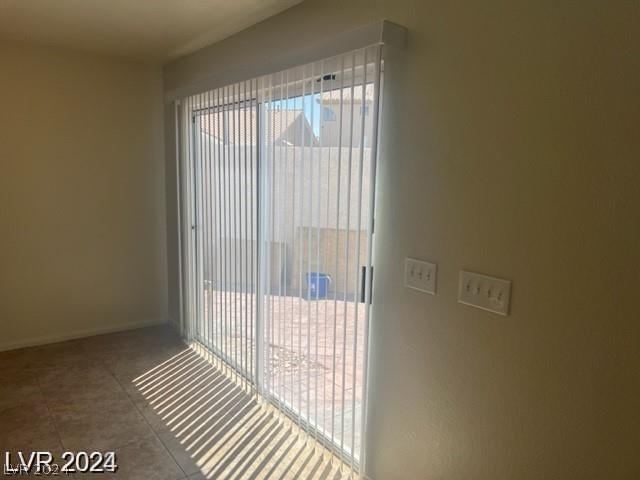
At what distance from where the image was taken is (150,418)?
98.1 inches

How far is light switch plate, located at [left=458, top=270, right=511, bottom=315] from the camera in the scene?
139 centimetres

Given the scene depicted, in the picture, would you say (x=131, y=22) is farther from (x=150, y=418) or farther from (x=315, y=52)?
(x=150, y=418)

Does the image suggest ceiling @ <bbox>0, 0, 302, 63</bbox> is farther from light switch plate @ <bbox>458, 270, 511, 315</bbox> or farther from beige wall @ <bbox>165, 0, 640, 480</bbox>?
light switch plate @ <bbox>458, 270, 511, 315</bbox>

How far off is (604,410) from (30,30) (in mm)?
3527

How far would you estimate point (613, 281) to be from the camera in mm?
1142

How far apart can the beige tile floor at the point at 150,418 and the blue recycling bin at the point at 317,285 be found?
77 cm

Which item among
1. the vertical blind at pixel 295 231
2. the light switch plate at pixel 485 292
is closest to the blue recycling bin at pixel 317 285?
the vertical blind at pixel 295 231

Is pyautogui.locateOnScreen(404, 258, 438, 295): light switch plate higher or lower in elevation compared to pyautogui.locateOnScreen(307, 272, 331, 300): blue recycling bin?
higher

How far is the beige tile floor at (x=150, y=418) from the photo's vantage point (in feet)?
7.01

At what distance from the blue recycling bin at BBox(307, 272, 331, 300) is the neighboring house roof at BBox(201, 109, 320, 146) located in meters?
0.63

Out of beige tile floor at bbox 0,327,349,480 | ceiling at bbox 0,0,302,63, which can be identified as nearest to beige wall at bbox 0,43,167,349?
ceiling at bbox 0,0,302,63

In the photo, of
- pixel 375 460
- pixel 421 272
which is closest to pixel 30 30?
pixel 421 272

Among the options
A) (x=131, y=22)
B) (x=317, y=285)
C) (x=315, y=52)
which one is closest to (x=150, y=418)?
(x=317, y=285)

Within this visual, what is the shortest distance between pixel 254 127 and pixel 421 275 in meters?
1.40
